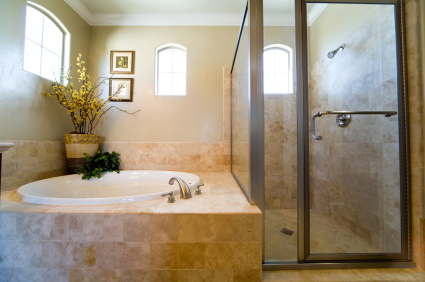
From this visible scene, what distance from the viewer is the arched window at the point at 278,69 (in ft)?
3.64

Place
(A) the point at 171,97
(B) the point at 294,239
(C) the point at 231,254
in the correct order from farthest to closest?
(A) the point at 171,97, (B) the point at 294,239, (C) the point at 231,254

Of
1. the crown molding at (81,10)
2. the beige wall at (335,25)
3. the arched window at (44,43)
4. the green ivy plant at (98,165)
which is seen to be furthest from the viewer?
the crown molding at (81,10)

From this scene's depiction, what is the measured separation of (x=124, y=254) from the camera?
34.4 inches

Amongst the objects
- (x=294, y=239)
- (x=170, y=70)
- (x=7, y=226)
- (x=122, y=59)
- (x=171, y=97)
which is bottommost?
(x=294, y=239)

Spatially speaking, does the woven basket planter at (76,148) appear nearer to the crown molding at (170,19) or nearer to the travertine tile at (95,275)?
the travertine tile at (95,275)

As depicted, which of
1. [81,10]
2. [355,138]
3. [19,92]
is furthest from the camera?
[81,10]

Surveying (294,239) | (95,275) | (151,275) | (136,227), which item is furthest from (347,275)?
(95,275)

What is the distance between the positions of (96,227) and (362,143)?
6.02 ft

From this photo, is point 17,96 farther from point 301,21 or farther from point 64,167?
point 301,21

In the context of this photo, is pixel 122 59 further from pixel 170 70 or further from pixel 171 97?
pixel 171 97

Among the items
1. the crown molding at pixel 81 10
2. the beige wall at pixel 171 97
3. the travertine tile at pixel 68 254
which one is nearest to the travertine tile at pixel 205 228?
the travertine tile at pixel 68 254

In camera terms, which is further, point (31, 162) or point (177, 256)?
point (31, 162)

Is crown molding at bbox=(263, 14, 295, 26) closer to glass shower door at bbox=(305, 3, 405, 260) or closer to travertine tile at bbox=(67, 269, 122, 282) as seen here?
glass shower door at bbox=(305, 3, 405, 260)

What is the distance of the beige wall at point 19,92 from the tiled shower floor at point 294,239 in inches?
88.1
